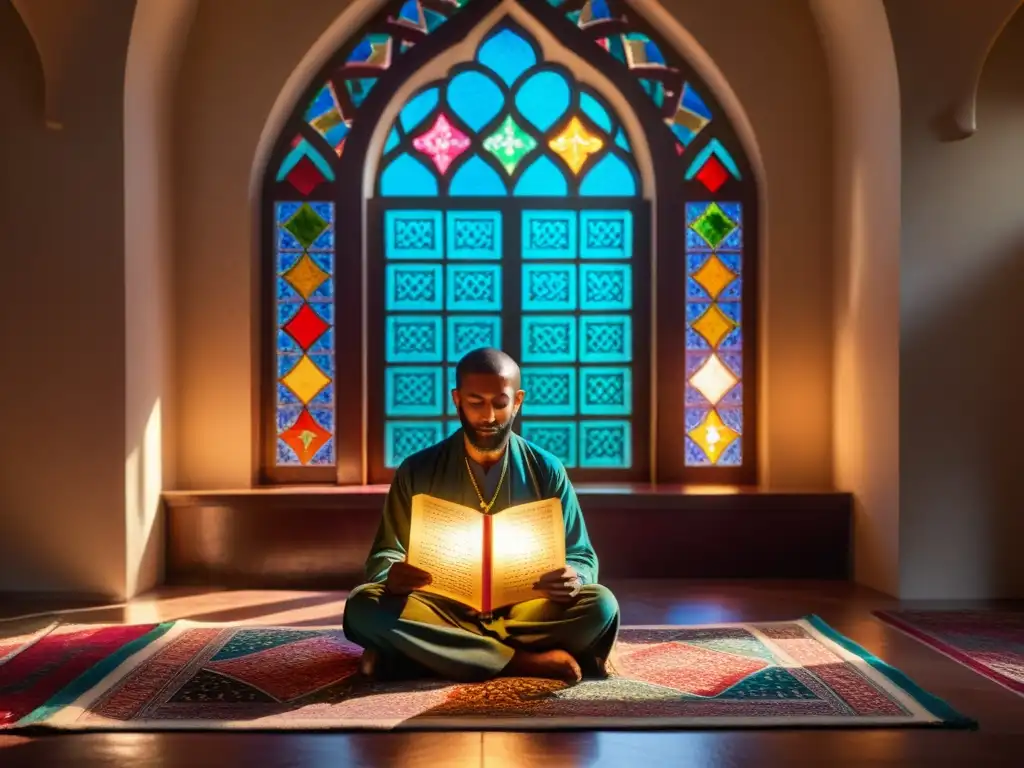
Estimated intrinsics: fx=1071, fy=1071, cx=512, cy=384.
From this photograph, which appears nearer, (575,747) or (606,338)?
(575,747)

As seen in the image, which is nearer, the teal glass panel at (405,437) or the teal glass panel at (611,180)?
the teal glass panel at (405,437)

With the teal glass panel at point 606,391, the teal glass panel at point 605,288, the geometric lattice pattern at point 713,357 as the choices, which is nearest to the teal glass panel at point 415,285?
the teal glass panel at point 605,288

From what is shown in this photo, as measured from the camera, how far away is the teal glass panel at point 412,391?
6.40 metres

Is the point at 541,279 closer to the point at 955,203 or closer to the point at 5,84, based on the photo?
the point at 955,203

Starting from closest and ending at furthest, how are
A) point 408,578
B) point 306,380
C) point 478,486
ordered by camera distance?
point 408,578 → point 478,486 → point 306,380

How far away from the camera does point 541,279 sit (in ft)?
21.2

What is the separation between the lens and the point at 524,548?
3465 mm

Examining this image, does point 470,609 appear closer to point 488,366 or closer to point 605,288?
point 488,366

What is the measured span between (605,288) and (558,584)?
329 centimetres

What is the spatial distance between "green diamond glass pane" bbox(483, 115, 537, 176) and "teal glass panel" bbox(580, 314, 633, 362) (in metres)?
1.04

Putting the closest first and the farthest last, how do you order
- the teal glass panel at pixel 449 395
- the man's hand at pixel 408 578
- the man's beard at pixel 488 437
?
the man's hand at pixel 408 578 < the man's beard at pixel 488 437 < the teal glass panel at pixel 449 395

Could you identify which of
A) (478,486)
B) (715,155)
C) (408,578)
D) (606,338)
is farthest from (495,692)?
(715,155)

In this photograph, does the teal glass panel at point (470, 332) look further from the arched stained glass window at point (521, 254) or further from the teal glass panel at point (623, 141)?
the teal glass panel at point (623, 141)

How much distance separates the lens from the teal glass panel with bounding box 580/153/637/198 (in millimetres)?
6512
